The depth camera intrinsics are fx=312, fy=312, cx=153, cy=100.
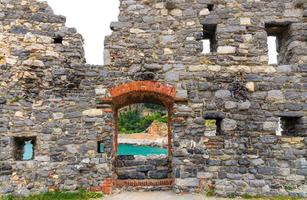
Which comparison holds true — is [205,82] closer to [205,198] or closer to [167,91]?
[167,91]

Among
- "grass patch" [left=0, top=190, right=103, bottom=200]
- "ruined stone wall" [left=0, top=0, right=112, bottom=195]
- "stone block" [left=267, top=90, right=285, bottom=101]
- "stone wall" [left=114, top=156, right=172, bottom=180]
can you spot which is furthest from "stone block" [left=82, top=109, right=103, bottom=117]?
"stone block" [left=267, top=90, right=285, bottom=101]

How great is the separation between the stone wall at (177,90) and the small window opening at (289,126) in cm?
10

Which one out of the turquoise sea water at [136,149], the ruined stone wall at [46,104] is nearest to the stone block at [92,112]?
the ruined stone wall at [46,104]

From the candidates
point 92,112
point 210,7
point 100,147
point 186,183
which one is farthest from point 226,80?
point 100,147

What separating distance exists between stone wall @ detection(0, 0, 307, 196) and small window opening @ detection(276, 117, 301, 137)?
0.10 m

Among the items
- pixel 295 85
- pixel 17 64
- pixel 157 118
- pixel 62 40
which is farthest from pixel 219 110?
pixel 157 118

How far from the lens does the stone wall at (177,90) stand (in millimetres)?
6547

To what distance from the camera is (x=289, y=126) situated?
7172 mm

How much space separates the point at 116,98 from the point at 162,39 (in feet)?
5.54

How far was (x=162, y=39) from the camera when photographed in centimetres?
705

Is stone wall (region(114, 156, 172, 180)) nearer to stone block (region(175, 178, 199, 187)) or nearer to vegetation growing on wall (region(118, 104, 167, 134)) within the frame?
stone block (region(175, 178, 199, 187))

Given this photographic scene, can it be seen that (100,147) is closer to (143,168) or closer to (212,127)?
(143,168)

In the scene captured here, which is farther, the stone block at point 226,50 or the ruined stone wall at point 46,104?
the stone block at point 226,50

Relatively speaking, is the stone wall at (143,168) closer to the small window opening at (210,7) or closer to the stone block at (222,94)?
the stone block at (222,94)
